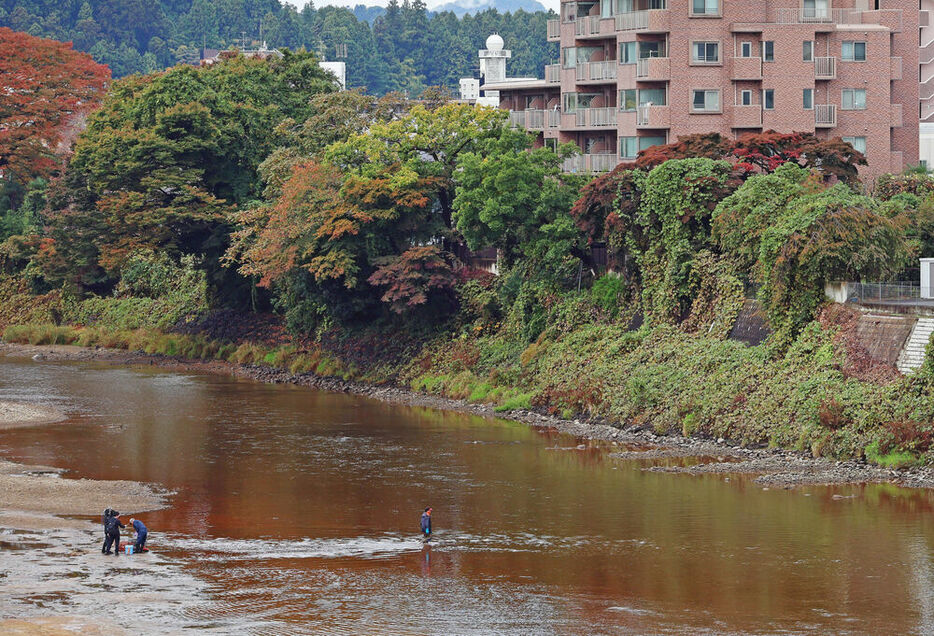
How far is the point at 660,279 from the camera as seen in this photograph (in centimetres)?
5809

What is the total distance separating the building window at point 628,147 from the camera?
70.2 m

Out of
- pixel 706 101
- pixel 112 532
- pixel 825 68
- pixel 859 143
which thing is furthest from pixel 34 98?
pixel 112 532

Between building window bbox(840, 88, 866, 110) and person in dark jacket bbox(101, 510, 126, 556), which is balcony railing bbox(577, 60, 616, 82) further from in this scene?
person in dark jacket bbox(101, 510, 126, 556)

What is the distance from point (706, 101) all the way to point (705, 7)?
4609 millimetres

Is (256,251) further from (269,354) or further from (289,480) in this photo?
(289,480)

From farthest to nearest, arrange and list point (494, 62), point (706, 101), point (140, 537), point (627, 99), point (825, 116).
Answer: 1. point (494, 62)
2. point (627, 99)
3. point (825, 116)
4. point (706, 101)
5. point (140, 537)

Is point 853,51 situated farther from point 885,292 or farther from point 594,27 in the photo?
point 885,292

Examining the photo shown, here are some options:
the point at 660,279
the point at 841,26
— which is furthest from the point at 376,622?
the point at 841,26

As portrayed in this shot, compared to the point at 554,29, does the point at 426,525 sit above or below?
below

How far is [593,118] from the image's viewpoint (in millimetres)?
72812

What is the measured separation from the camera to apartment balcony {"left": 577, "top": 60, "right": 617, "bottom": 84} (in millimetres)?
72250

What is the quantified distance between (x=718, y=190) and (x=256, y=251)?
81.9 ft

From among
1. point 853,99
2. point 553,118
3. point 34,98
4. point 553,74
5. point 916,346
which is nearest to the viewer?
point 916,346

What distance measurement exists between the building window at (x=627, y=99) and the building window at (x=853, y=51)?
34.1ft
